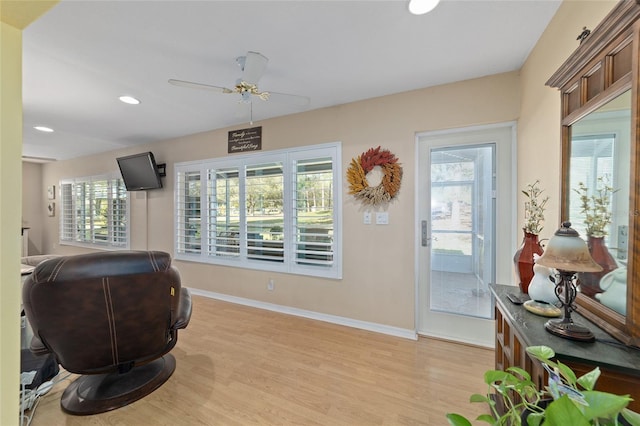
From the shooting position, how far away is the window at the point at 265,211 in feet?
10.1

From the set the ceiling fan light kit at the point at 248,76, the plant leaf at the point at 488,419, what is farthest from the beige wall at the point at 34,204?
the plant leaf at the point at 488,419

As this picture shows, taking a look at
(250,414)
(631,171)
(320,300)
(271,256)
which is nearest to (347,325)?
(320,300)

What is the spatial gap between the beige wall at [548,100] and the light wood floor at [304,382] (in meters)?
1.29

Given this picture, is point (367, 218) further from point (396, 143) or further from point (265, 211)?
point (265, 211)

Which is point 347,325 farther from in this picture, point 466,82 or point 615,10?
point 615,10

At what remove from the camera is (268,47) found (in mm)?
1910

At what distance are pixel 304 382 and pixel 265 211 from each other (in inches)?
80.9

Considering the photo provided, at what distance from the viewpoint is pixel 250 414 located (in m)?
1.68

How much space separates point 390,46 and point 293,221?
2.05 m

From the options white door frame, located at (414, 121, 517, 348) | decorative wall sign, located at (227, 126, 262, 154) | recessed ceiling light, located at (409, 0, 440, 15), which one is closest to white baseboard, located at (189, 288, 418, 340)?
white door frame, located at (414, 121, 517, 348)

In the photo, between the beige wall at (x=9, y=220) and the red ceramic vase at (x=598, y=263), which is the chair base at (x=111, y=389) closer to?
the beige wall at (x=9, y=220)

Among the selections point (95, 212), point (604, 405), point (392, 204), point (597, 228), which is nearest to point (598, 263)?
point (597, 228)

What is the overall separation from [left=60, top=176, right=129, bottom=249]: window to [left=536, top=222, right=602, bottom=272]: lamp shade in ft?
18.7

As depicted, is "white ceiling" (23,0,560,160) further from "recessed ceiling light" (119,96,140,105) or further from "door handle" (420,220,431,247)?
"door handle" (420,220,431,247)
